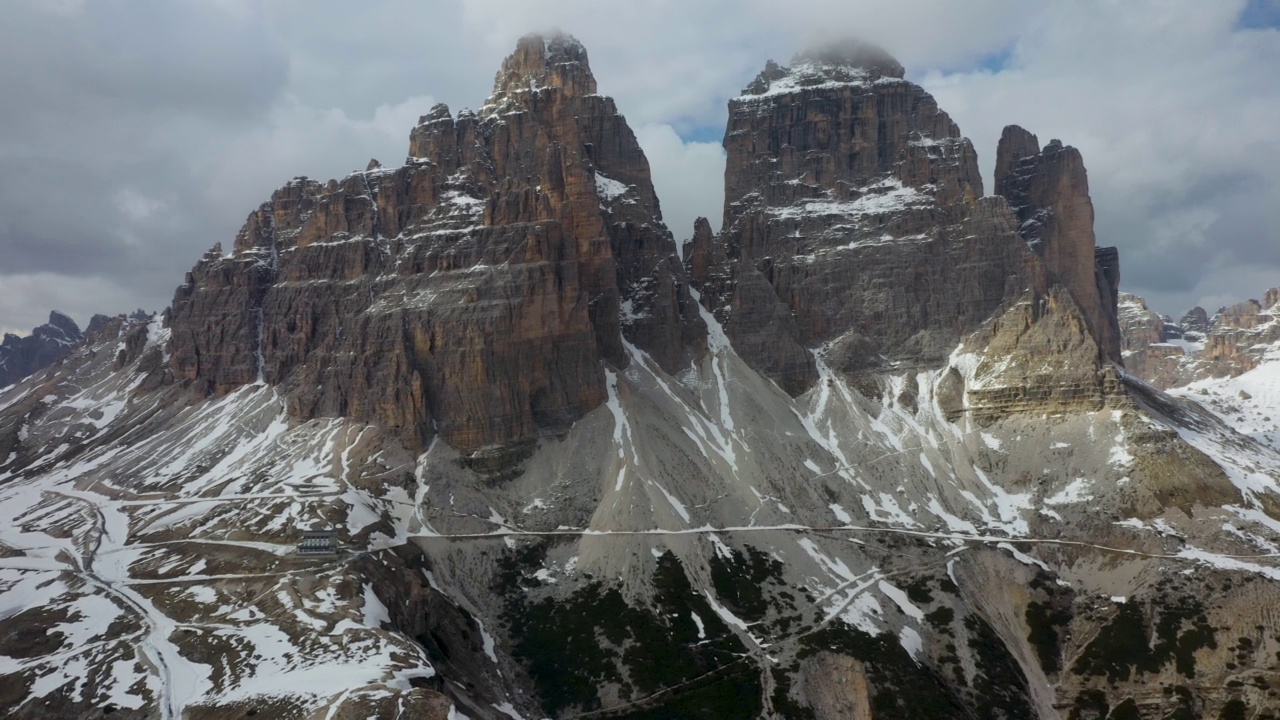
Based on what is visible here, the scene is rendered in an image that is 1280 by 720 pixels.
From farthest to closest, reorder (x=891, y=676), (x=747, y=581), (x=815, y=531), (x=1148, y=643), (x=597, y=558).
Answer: (x=815, y=531) → (x=597, y=558) → (x=747, y=581) → (x=1148, y=643) → (x=891, y=676)

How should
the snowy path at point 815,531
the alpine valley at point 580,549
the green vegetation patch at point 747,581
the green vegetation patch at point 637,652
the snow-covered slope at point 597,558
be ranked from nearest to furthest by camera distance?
the snow-covered slope at point 597,558 → the alpine valley at point 580,549 → the green vegetation patch at point 637,652 → the green vegetation patch at point 747,581 → the snowy path at point 815,531

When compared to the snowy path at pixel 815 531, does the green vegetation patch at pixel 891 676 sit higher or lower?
lower

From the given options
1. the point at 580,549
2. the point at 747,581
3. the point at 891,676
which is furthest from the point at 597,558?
the point at 891,676

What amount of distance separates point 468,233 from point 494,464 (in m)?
53.1

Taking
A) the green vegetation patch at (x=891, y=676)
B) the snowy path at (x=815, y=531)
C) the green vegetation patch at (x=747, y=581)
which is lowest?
the green vegetation patch at (x=891, y=676)

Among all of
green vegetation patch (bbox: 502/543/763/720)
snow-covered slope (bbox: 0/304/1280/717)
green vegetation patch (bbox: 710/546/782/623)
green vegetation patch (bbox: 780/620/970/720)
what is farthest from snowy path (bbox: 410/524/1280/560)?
green vegetation patch (bbox: 780/620/970/720)

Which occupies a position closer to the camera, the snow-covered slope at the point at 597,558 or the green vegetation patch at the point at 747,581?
the snow-covered slope at the point at 597,558

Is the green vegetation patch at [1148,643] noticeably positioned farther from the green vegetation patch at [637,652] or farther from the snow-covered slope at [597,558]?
the green vegetation patch at [637,652]

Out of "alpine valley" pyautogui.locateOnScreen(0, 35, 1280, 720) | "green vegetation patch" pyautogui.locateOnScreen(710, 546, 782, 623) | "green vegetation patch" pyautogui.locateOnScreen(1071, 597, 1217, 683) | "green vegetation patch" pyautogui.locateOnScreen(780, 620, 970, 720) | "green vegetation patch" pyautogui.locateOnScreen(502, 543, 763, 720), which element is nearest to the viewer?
"alpine valley" pyautogui.locateOnScreen(0, 35, 1280, 720)

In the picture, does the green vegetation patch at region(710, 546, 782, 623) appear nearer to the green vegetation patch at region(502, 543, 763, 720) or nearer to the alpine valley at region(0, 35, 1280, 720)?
the alpine valley at region(0, 35, 1280, 720)

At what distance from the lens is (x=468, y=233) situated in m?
196

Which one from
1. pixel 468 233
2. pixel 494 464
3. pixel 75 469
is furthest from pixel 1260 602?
pixel 75 469

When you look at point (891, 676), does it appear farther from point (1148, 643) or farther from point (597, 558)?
point (597, 558)

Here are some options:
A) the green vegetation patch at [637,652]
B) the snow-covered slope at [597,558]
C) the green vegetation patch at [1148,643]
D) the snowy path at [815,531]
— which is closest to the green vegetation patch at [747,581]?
the snow-covered slope at [597,558]
